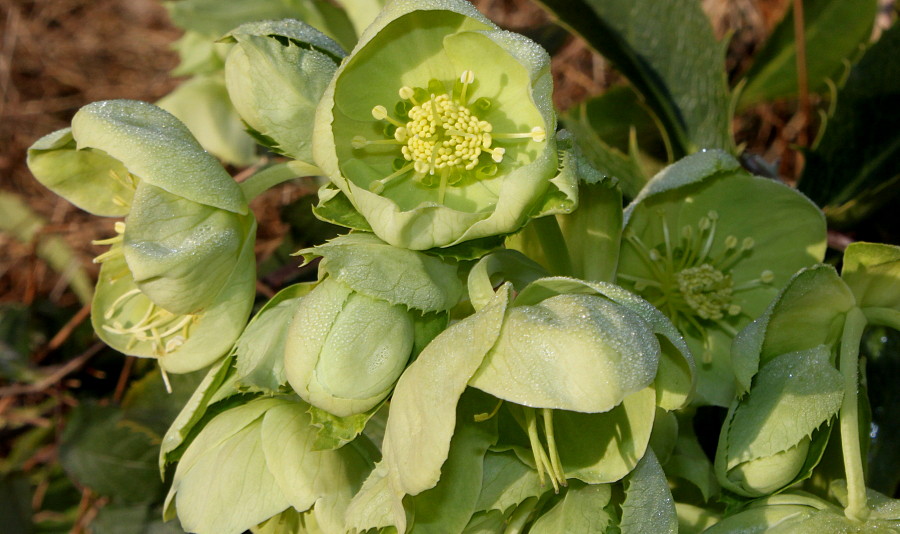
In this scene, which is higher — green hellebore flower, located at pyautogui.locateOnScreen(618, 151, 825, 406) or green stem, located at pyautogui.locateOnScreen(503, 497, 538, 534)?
green hellebore flower, located at pyautogui.locateOnScreen(618, 151, 825, 406)

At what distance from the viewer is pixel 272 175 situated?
0.69 metres

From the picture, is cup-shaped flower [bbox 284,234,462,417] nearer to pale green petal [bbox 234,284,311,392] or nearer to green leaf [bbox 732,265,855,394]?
pale green petal [bbox 234,284,311,392]

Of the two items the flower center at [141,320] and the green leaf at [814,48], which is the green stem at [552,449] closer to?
the flower center at [141,320]

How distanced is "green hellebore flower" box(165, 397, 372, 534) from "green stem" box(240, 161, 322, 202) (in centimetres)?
16

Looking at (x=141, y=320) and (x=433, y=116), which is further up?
(x=433, y=116)

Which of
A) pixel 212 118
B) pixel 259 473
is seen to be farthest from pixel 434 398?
pixel 212 118

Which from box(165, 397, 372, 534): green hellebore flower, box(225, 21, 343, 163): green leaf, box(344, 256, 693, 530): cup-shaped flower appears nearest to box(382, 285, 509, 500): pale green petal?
box(344, 256, 693, 530): cup-shaped flower

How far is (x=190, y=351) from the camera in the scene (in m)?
0.66

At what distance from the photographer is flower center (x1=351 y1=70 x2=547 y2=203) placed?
654 mm

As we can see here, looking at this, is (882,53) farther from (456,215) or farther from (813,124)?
(456,215)

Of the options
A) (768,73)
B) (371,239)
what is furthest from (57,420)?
(768,73)

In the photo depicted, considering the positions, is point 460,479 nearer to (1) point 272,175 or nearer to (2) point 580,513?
(2) point 580,513

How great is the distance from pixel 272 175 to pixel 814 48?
30.1 inches

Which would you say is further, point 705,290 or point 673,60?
point 673,60
